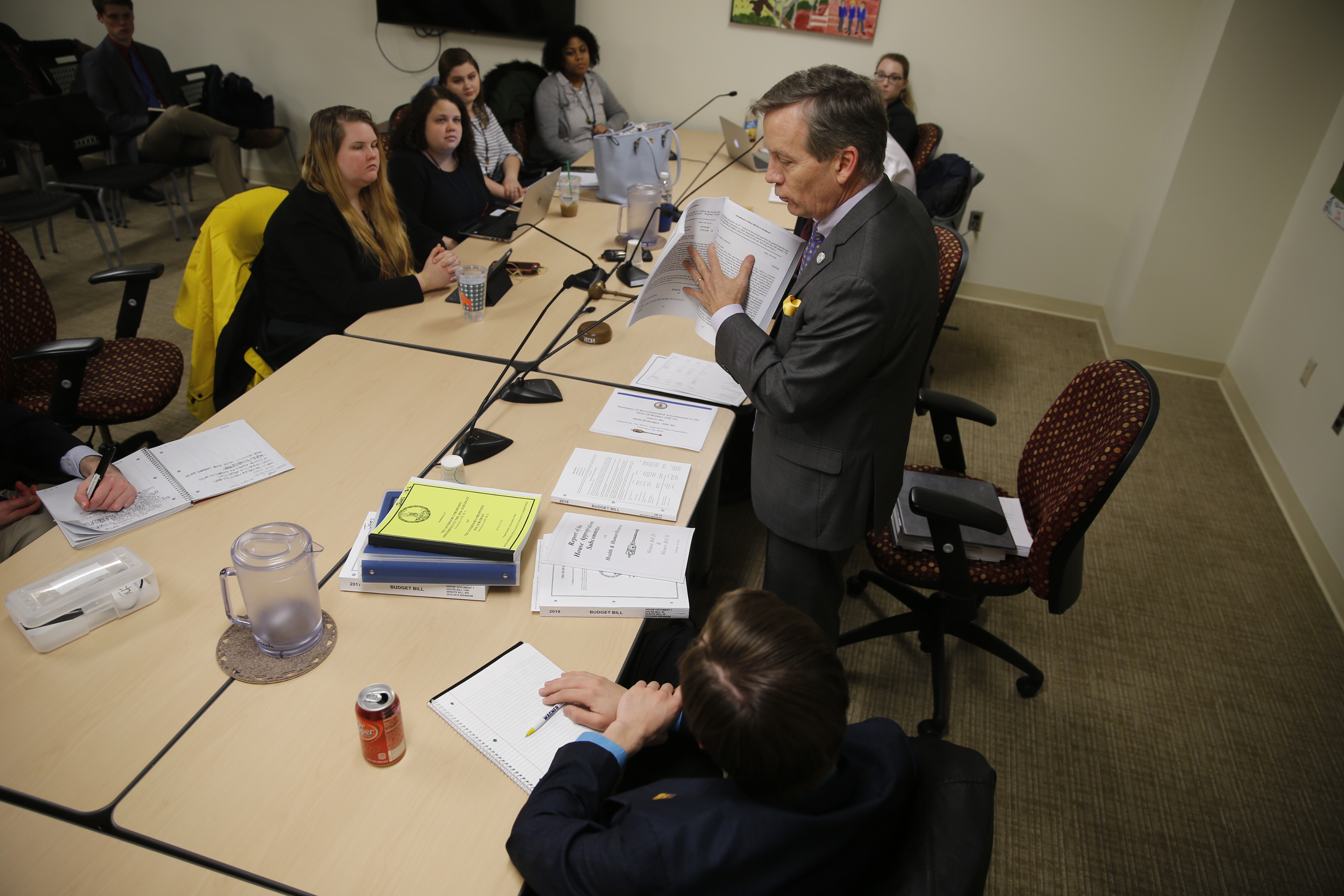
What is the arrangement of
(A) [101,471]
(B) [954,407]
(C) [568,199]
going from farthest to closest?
(C) [568,199], (B) [954,407], (A) [101,471]

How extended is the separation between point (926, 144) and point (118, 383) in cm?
405

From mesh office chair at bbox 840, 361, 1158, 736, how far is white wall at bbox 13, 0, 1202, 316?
3.07 metres

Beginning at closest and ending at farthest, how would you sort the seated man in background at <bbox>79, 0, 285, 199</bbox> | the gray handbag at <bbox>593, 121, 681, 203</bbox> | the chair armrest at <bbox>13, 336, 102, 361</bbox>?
the chair armrest at <bbox>13, 336, 102, 361</bbox> → the gray handbag at <bbox>593, 121, 681, 203</bbox> → the seated man in background at <bbox>79, 0, 285, 199</bbox>

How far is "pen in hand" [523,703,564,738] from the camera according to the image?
1229 mm

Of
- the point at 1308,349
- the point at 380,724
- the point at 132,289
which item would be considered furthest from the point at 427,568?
the point at 1308,349

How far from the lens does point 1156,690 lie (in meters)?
2.38

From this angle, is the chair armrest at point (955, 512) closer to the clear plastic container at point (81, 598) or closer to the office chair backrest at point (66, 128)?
the clear plastic container at point (81, 598)

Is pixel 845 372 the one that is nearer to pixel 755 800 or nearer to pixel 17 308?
pixel 755 800

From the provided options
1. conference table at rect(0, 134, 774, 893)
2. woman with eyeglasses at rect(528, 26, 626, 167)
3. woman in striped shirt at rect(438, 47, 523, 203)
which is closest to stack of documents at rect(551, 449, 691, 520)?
conference table at rect(0, 134, 774, 893)

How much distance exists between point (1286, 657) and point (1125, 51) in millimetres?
3291

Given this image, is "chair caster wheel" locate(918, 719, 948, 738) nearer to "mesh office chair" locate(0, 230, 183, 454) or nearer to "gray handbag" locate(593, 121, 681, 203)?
"gray handbag" locate(593, 121, 681, 203)

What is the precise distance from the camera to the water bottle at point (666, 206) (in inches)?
118

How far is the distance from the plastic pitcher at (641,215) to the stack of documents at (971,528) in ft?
4.66

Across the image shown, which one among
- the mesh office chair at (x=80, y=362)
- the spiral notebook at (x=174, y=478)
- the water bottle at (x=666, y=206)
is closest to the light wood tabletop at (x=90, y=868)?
the spiral notebook at (x=174, y=478)
